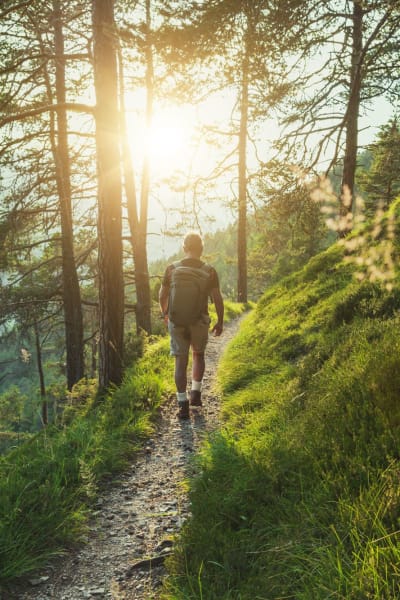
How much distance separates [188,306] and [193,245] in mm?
851

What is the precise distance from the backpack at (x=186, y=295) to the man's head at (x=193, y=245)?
249 mm

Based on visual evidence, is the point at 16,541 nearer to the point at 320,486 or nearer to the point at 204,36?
the point at 320,486

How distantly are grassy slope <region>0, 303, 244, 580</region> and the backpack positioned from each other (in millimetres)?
1147

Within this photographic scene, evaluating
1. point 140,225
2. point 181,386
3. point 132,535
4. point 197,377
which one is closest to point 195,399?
point 197,377

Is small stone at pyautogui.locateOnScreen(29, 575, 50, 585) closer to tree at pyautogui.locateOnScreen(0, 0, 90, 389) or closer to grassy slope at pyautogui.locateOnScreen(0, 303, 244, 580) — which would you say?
grassy slope at pyautogui.locateOnScreen(0, 303, 244, 580)

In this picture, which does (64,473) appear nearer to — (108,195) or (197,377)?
(197,377)

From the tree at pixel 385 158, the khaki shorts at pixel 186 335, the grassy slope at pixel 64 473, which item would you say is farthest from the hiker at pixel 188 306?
the tree at pixel 385 158

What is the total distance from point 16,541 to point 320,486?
195cm

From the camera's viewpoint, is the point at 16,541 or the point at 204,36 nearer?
the point at 16,541

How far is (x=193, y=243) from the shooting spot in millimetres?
5547

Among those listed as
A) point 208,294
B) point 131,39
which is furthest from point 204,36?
point 208,294

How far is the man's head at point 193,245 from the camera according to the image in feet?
18.1

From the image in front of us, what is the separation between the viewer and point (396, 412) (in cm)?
257

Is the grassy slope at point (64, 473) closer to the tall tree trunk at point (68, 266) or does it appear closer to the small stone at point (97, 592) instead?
the small stone at point (97, 592)
